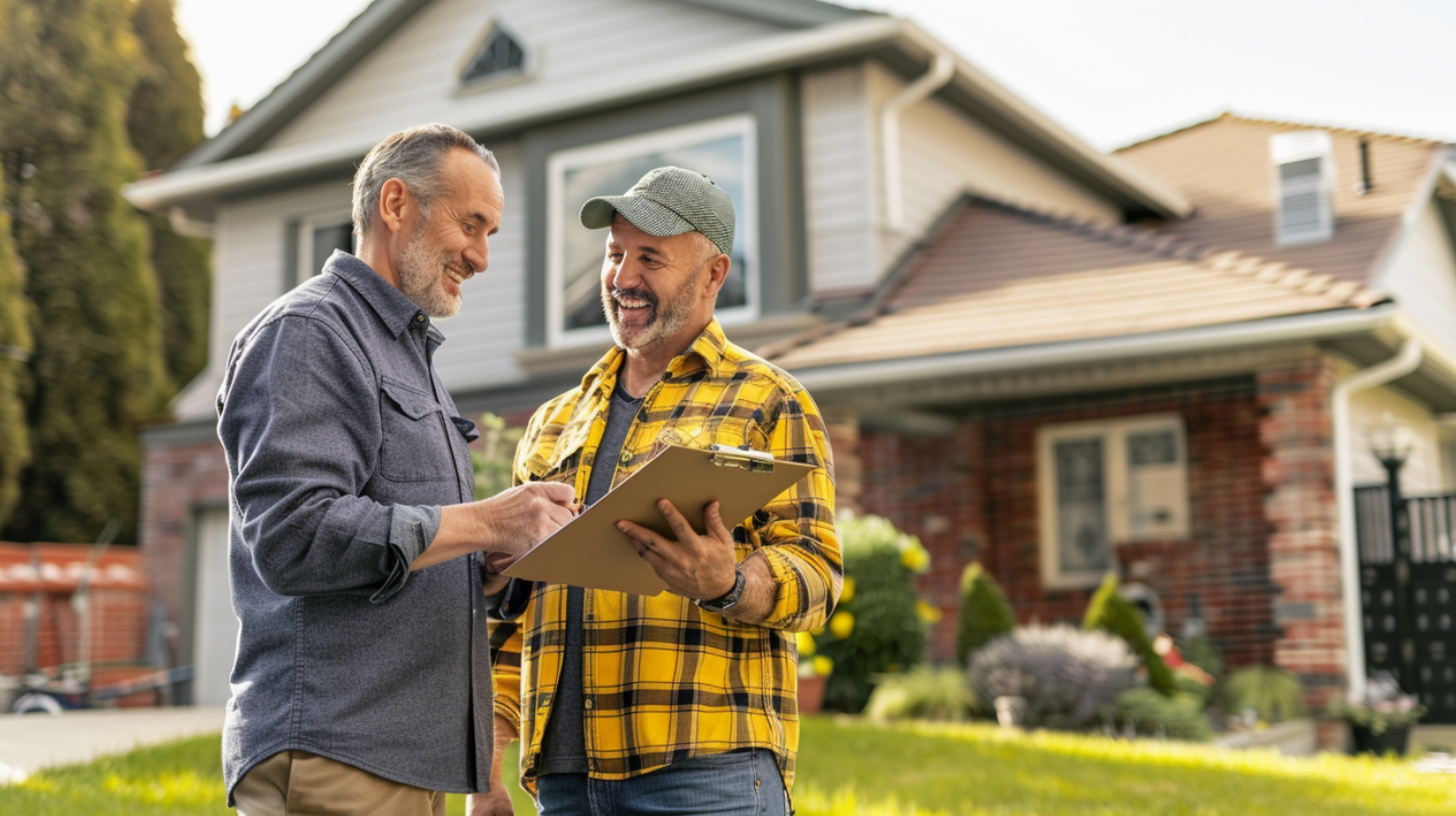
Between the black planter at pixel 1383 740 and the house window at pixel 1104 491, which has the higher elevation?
the house window at pixel 1104 491

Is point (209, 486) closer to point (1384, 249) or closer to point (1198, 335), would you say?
point (1198, 335)

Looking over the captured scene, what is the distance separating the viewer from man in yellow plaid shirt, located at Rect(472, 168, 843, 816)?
7.75 ft

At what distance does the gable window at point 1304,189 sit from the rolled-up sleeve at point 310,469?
36.8ft

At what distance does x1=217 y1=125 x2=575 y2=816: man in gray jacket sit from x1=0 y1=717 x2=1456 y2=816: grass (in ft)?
11.0

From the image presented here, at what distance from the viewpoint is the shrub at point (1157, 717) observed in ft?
27.3

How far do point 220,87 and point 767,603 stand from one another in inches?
938

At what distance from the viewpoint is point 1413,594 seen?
9.95m

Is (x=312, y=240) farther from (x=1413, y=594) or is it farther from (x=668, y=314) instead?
(x=668, y=314)

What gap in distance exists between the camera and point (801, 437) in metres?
2.52

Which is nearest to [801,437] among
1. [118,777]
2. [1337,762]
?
[118,777]

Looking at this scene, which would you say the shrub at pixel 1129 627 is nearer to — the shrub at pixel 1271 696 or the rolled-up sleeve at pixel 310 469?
the shrub at pixel 1271 696

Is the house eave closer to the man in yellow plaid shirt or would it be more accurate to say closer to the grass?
the grass

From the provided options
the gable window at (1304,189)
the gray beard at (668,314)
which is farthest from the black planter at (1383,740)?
the gray beard at (668,314)

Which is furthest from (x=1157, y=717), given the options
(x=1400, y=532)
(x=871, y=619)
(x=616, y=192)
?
(x=616, y=192)
